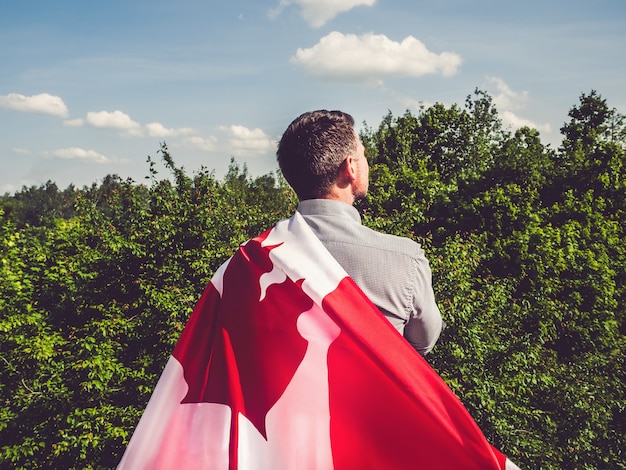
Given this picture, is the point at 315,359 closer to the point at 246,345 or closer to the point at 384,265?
the point at 246,345

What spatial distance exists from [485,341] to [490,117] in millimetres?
34290

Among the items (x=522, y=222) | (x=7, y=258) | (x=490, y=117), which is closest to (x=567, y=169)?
(x=522, y=222)

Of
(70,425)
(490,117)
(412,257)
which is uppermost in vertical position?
(490,117)

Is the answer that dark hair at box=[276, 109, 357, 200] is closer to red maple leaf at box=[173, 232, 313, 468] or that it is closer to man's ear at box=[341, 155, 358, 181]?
man's ear at box=[341, 155, 358, 181]

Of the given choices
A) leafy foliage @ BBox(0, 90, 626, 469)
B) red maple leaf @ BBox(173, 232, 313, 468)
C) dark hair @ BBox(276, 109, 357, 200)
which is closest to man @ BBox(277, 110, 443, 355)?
dark hair @ BBox(276, 109, 357, 200)

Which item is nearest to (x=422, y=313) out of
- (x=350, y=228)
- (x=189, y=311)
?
(x=350, y=228)

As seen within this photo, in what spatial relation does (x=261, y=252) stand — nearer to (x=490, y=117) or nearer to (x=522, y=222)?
(x=522, y=222)

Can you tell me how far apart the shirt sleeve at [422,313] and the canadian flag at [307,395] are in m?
0.15

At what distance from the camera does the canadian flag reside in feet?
5.84

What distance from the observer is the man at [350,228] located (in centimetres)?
193

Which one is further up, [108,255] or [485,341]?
[108,255]

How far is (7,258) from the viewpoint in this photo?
1599cm

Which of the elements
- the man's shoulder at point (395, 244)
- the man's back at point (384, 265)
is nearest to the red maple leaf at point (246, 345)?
the man's back at point (384, 265)

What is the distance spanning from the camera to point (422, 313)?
1.97 meters
